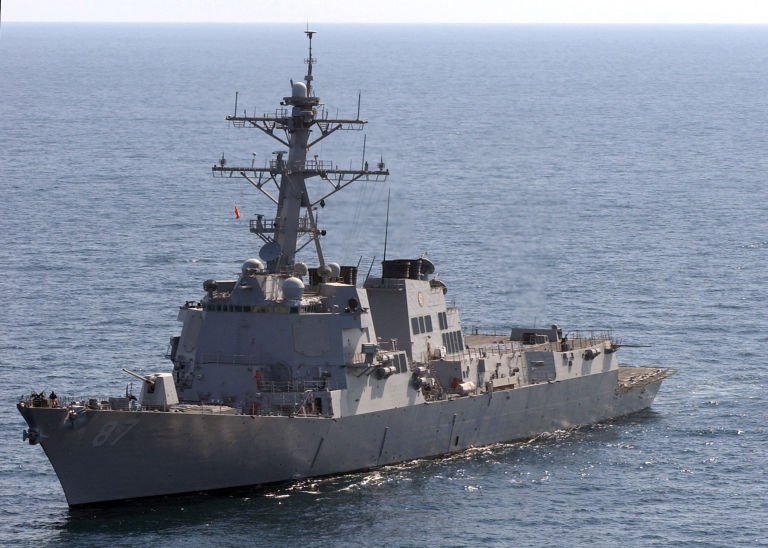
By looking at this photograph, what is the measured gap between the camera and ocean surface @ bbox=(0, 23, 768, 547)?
177 feet

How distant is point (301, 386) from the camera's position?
58344mm

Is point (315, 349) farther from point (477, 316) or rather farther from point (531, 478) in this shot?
point (477, 316)

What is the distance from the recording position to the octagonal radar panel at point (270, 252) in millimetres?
60438

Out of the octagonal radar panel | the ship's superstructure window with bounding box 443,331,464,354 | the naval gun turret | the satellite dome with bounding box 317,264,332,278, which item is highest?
the octagonal radar panel

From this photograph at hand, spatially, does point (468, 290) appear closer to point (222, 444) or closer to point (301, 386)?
point (301, 386)

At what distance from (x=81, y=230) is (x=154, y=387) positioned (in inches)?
1952

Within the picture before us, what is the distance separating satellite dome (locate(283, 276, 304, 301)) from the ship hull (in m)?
4.50

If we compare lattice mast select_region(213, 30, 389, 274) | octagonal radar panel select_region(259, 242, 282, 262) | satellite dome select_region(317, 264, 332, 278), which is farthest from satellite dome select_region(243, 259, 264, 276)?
satellite dome select_region(317, 264, 332, 278)

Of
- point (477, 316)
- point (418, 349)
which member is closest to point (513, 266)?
point (477, 316)

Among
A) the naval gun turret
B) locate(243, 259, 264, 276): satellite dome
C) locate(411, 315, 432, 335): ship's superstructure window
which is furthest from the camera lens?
locate(411, 315, 432, 335): ship's superstructure window

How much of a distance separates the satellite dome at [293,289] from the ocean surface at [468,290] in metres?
6.23

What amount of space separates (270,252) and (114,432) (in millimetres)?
9953

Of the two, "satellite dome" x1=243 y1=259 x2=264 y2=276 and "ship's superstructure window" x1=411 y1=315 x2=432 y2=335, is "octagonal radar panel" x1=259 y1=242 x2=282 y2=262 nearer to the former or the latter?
"satellite dome" x1=243 y1=259 x2=264 y2=276

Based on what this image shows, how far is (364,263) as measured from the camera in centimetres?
8119
